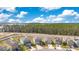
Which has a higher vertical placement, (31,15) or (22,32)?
(31,15)

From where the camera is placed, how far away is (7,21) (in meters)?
1.24

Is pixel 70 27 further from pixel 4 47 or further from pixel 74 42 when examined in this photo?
pixel 4 47

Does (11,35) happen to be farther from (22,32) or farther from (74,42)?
(74,42)

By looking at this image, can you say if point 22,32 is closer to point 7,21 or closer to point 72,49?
point 7,21

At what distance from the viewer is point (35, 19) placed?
1.24m

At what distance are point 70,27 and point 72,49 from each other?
148mm

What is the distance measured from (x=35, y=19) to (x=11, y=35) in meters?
0.19
